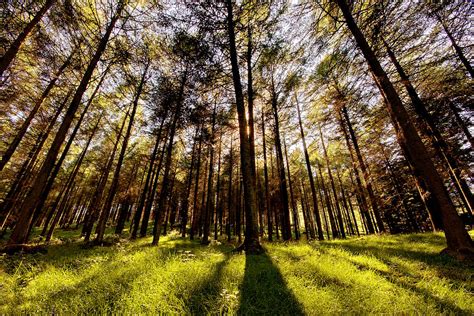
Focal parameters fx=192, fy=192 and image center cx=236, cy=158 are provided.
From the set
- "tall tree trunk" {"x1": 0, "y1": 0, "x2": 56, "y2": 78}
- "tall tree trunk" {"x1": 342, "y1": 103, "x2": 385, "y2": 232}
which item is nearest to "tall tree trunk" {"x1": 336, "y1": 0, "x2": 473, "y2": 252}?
"tall tree trunk" {"x1": 342, "y1": 103, "x2": 385, "y2": 232}

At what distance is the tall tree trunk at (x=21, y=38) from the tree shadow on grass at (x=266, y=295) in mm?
8884

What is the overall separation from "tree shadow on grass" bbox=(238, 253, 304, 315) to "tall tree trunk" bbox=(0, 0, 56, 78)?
29.1 ft

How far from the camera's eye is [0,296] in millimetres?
2938

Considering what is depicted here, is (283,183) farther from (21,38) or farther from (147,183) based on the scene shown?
(21,38)

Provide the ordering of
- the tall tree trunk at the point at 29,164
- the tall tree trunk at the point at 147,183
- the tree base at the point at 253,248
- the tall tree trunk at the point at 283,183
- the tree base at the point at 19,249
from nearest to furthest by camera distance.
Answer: the tree base at the point at 253,248, the tree base at the point at 19,249, the tall tree trunk at the point at 283,183, the tall tree trunk at the point at 29,164, the tall tree trunk at the point at 147,183

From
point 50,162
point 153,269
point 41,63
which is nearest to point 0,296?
point 153,269

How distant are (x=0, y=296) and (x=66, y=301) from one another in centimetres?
119

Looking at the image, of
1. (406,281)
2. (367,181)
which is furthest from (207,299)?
(367,181)

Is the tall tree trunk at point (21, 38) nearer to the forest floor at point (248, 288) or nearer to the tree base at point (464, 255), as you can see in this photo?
the forest floor at point (248, 288)

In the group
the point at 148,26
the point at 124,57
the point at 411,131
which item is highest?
the point at 148,26

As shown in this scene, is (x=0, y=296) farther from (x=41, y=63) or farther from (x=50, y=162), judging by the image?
(x=41, y=63)

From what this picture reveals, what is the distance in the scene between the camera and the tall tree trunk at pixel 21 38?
576 cm

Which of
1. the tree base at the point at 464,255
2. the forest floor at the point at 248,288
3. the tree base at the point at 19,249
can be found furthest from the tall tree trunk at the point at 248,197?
the tree base at the point at 19,249

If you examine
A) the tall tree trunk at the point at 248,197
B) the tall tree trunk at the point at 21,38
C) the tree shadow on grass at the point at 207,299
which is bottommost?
the tree shadow on grass at the point at 207,299
